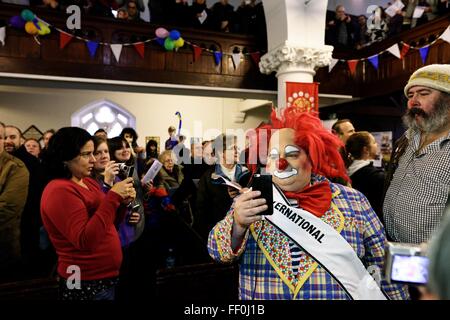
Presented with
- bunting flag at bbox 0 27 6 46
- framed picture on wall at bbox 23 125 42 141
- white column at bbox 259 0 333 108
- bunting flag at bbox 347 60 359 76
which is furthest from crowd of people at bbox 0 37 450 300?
framed picture on wall at bbox 23 125 42 141

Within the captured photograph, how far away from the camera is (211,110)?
37.9 feet

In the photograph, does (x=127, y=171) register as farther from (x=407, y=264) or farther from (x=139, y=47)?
(x=139, y=47)

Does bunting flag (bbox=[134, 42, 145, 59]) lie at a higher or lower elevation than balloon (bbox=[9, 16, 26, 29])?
lower

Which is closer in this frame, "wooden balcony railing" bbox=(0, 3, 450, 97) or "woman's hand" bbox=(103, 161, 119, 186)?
"woman's hand" bbox=(103, 161, 119, 186)

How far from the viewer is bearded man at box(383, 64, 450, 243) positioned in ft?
5.96

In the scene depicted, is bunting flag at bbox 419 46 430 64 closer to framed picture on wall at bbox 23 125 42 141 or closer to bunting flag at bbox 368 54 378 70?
bunting flag at bbox 368 54 378 70

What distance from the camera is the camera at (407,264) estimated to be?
68 centimetres

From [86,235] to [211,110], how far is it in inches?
388

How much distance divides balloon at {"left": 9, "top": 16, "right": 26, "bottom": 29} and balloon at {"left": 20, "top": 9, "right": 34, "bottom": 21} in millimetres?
61

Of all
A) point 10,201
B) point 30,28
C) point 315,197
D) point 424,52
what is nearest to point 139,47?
point 30,28

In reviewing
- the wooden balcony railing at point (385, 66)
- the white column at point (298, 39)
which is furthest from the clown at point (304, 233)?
the wooden balcony railing at point (385, 66)
